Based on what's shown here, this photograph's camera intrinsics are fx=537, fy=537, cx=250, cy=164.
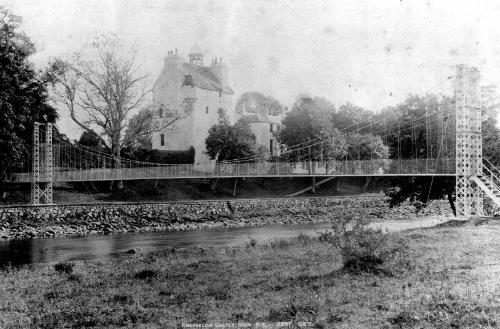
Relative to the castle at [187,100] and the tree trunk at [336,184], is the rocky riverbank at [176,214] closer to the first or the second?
the tree trunk at [336,184]

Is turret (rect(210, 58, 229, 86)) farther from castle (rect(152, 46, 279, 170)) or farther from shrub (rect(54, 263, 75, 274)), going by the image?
shrub (rect(54, 263, 75, 274))

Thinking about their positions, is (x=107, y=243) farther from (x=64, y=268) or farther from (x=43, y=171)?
(x=43, y=171)

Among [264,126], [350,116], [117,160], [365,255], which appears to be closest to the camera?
[365,255]

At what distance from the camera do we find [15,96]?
26.9 m

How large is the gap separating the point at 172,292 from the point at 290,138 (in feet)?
109

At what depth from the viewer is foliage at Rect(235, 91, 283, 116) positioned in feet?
188

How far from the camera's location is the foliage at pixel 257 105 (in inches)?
2259

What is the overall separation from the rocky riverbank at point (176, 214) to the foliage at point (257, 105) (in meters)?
22.8

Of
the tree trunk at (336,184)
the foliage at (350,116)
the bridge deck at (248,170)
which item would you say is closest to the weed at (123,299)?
the bridge deck at (248,170)

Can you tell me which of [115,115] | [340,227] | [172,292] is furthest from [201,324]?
[115,115]

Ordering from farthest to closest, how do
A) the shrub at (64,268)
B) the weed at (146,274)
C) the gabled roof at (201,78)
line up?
1. the gabled roof at (201,78)
2. the shrub at (64,268)
3. the weed at (146,274)

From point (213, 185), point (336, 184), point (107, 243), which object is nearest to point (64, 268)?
point (107, 243)

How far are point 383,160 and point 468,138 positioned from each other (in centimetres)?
1255

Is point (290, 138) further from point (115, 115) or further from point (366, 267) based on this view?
point (366, 267)
